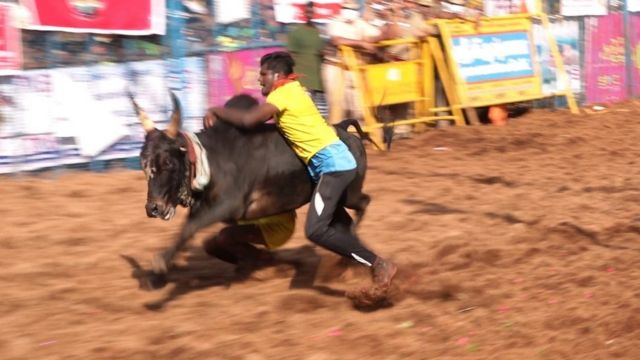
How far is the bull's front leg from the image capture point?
18.9ft

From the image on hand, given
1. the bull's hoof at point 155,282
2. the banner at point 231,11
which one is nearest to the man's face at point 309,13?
the banner at point 231,11

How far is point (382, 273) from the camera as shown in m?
5.97

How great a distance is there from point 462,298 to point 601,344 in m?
1.06

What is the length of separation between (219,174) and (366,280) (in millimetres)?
1425

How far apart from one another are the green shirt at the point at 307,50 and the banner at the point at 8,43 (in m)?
3.53

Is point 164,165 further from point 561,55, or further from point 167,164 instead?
point 561,55

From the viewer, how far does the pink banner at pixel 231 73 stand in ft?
38.1

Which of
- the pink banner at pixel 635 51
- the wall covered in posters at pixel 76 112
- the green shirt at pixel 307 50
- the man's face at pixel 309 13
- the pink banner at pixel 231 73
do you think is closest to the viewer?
the wall covered in posters at pixel 76 112

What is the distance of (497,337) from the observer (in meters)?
5.62

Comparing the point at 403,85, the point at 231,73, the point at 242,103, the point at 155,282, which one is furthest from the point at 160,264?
the point at 403,85

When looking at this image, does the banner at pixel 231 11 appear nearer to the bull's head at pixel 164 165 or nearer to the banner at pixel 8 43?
the banner at pixel 8 43

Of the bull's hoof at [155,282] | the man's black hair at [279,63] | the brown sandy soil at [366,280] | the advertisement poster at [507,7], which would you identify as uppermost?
the advertisement poster at [507,7]

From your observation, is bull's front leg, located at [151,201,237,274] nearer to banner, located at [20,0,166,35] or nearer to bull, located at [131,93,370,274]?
bull, located at [131,93,370,274]

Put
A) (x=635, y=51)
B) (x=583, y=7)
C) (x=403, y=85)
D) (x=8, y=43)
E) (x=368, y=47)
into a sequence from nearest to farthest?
(x=8, y=43) → (x=368, y=47) → (x=403, y=85) → (x=583, y=7) → (x=635, y=51)
